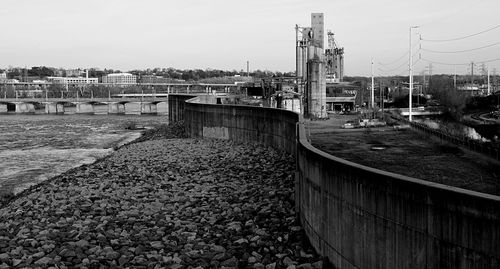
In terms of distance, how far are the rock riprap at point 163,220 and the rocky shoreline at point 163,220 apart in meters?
0.02

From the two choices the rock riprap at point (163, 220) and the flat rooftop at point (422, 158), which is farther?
the flat rooftop at point (422, 158)

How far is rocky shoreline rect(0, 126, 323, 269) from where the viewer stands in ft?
36.2

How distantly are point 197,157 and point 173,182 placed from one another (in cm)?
607

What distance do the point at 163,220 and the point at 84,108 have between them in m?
130

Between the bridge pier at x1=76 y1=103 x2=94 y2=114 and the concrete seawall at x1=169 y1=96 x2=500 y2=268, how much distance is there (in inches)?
4801

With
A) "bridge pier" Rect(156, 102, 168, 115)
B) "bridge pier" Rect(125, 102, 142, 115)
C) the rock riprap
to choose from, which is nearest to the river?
the rock riprap

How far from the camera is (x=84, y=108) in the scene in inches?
5433

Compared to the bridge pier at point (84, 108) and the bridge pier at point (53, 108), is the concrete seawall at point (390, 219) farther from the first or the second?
the bridge pier at point (53, 108)

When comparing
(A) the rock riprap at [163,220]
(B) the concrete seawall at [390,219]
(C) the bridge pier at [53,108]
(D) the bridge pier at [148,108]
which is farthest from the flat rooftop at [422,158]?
(C) the bridge pier at [53,108]

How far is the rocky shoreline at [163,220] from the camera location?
1102 cm

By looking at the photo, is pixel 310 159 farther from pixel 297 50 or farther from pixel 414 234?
A: pixel 297 50

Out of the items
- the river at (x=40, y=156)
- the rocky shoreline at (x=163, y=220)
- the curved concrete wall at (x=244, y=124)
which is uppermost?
the curved concrete wall at (x=244, y=124)

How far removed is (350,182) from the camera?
29.3ft

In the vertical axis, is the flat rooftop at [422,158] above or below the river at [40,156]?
above
